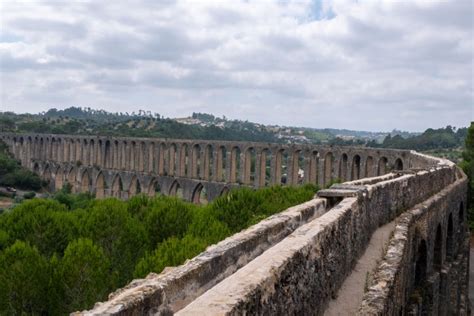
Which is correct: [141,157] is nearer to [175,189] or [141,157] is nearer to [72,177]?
[175,189]

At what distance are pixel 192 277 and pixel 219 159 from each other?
43.0 metres

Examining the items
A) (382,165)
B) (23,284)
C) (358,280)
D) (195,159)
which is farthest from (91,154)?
(358,280)

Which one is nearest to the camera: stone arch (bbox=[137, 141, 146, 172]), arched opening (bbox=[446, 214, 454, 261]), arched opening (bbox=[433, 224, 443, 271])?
arched opening (bbox=[433, 224, 443, 271])

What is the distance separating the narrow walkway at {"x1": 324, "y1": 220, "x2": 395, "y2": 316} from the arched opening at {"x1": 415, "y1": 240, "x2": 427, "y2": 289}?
2623 millimetres

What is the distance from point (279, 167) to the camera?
42375 millimetres

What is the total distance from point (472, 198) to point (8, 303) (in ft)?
95.6

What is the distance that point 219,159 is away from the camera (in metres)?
48.1

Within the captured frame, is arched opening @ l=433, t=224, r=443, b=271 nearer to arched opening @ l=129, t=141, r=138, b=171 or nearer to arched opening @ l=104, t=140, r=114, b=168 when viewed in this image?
arched opening @ l=129, t=141, r=138, b=171

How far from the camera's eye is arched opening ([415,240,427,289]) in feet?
41.3

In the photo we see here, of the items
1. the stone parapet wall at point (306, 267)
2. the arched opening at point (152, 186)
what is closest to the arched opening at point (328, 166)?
the arched opening at point (152, 186)

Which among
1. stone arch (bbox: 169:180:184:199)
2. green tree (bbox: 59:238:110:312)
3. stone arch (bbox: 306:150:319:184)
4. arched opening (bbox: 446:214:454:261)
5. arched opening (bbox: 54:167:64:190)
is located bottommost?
arched opening (bbox: 54:167:64:190)

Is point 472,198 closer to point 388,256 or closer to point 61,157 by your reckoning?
point 388,256

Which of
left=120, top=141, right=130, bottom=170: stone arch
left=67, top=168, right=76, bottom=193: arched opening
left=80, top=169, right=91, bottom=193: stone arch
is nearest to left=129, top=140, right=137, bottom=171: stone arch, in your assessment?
left=120, top=141, right=130, bottom=170: stone arch

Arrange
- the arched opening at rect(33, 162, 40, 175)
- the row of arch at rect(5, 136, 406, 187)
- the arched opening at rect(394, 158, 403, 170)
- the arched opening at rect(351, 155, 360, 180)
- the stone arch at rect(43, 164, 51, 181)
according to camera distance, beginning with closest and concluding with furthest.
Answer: the arched opening at rect(394, 158, 403, 170)
the arched opening at rect(351, 155, 360, 180)
the row of arch at rect(5, 136, 406, 187)
the stone arch at rect(43, 164, 51, 181)
the arched opening at rect(33, 162, 40, 175)
